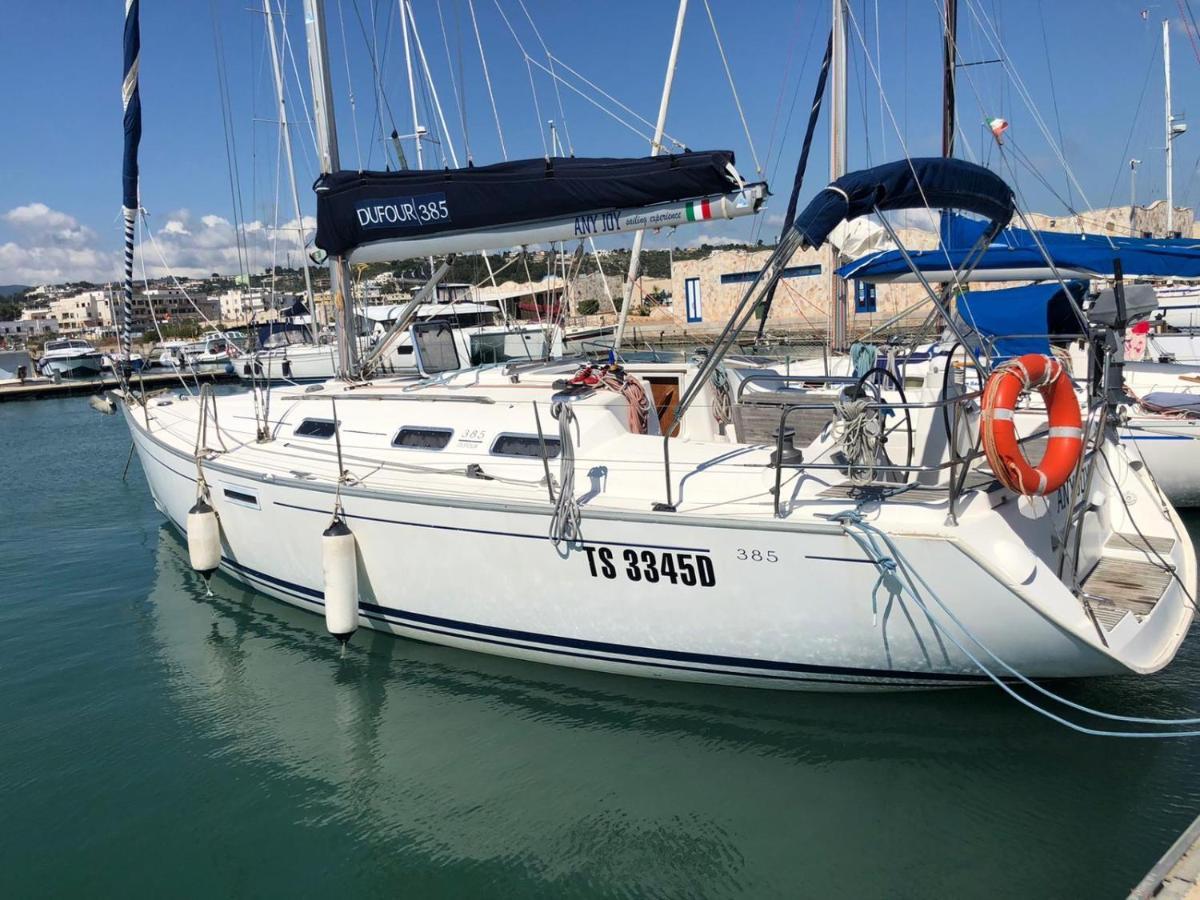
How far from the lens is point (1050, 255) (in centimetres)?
956

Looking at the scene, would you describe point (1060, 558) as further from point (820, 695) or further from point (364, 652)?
point (364, 652)

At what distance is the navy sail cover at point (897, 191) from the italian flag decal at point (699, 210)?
1186mm

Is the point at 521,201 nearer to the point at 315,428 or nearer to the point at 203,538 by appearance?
the point at 315,428

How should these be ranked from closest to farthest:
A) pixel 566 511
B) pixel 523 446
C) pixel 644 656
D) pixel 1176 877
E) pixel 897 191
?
pixel 1176 877 → pixel 897 191 → pixel 566 511 → pixel 644 656 → pixel 523 446

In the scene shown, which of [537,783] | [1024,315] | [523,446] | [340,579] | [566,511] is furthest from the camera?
[1024,315]

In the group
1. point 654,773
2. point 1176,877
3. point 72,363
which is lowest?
point 654,773

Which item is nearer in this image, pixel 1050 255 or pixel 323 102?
pixel 323 102

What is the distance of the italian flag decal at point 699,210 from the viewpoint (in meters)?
6.03

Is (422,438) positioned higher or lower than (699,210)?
lower

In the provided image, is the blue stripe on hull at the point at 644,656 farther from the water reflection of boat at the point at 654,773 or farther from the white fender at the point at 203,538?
the white fender at the point at 203,538

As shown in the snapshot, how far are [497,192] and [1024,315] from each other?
7320mm

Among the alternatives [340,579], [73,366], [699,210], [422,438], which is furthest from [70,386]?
[699,210]

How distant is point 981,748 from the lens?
4.84m

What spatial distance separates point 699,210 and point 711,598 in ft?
9.61
